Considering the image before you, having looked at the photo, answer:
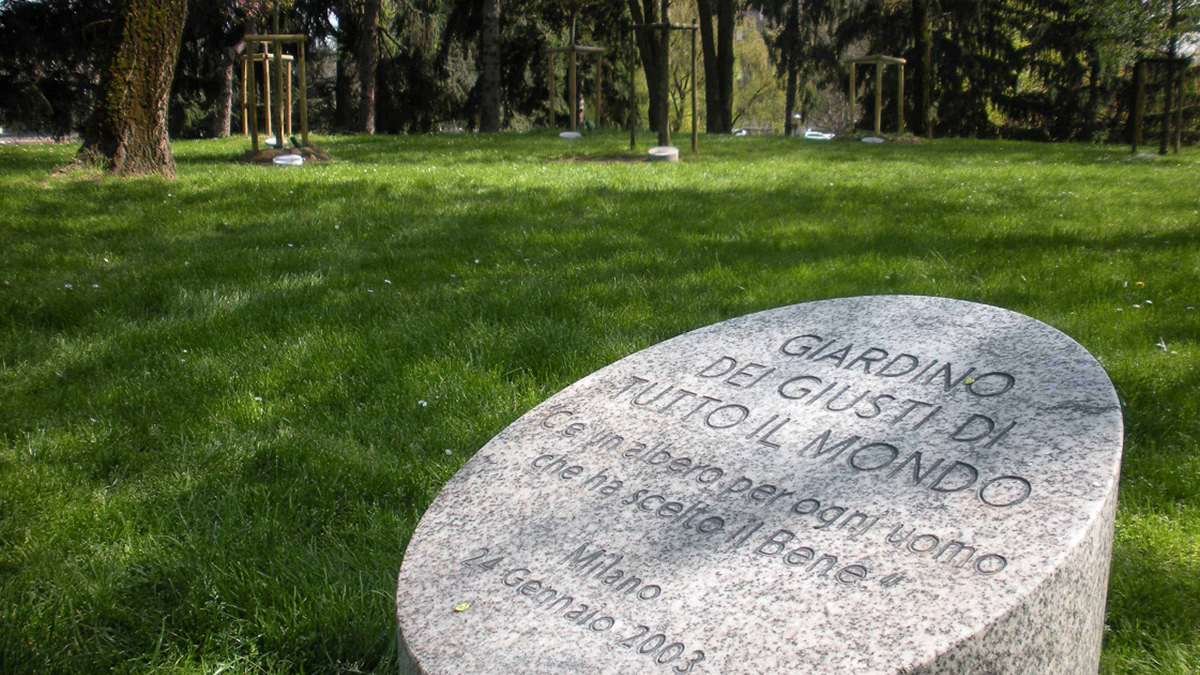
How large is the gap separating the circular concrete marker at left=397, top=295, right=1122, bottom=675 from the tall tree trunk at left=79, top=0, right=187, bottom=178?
857 centimetres

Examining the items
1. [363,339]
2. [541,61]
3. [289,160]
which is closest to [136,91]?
[289,160]

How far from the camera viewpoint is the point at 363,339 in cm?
498

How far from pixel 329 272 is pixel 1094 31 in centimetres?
1814

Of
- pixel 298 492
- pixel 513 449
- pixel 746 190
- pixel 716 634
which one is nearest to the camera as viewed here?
pixel 716 634

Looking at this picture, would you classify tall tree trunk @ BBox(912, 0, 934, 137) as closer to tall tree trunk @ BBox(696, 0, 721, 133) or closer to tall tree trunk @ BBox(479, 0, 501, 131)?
tall tree trunk @ BBox(696, 0, 721, 133)

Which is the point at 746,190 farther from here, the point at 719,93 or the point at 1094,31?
the point at 719,93

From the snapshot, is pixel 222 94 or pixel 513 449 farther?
pixel 222 94

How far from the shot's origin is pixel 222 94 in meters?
26.1

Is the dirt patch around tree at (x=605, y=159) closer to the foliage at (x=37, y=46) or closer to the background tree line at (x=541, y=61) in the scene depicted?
the background tree line at (x=541, y=61)

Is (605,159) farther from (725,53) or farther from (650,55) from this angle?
(725,53)

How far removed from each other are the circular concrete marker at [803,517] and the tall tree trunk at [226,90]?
2531 cm

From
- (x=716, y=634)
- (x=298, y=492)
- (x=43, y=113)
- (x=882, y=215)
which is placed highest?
(x=43, y=113)

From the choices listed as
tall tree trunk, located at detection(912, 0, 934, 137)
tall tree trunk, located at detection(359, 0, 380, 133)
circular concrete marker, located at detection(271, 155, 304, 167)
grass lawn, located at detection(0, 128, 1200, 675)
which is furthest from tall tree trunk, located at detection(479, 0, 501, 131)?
grass lawn, located at detection(0, 128, 1200, 675)

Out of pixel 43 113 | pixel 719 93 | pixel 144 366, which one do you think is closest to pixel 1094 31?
pixel 719 93
